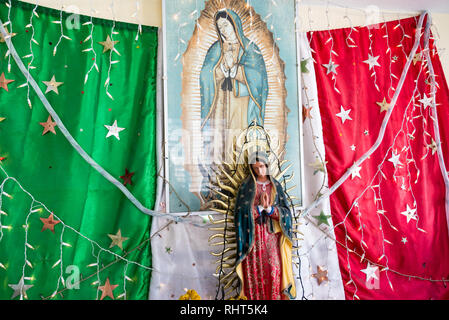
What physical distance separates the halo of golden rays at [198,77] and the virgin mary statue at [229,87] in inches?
1.6

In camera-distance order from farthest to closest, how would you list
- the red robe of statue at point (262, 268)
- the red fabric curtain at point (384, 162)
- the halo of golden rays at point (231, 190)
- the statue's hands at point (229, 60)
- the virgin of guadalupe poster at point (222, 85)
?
1. the red fabric curtain at point (384, 162)
2. the statue's hands at point (229, 60)
3. the virgin of guadalupe poster at point (222, 85)
4. the halo of golden rays at point (231, 190)
5. the red robe of statue at point (262, 268)

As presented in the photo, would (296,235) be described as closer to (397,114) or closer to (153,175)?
(153,175)

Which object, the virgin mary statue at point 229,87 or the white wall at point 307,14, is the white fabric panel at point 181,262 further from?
the white wall at point 307,14

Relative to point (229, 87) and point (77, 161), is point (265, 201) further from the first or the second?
point (77, 161)

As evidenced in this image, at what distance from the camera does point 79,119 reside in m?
2.59

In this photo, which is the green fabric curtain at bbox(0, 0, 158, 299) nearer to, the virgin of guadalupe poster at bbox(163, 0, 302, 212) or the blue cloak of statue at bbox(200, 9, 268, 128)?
the virgin of guadalupe poster at bbox(163, 0, 302, 212)

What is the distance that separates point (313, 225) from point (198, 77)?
4.75 feet

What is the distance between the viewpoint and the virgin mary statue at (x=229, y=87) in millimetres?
2854

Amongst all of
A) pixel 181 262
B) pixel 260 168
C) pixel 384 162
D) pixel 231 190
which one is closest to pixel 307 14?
pixel 384 162

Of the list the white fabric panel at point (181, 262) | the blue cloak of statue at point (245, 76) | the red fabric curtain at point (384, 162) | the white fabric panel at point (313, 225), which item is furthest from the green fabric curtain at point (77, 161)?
the red fabric curtain at point (384, 162)

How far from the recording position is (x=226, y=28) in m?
2.93

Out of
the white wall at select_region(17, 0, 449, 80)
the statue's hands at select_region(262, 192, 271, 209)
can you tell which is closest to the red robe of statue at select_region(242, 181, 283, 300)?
→ the statue's hands at select_region(262, 192, 271, 209)
